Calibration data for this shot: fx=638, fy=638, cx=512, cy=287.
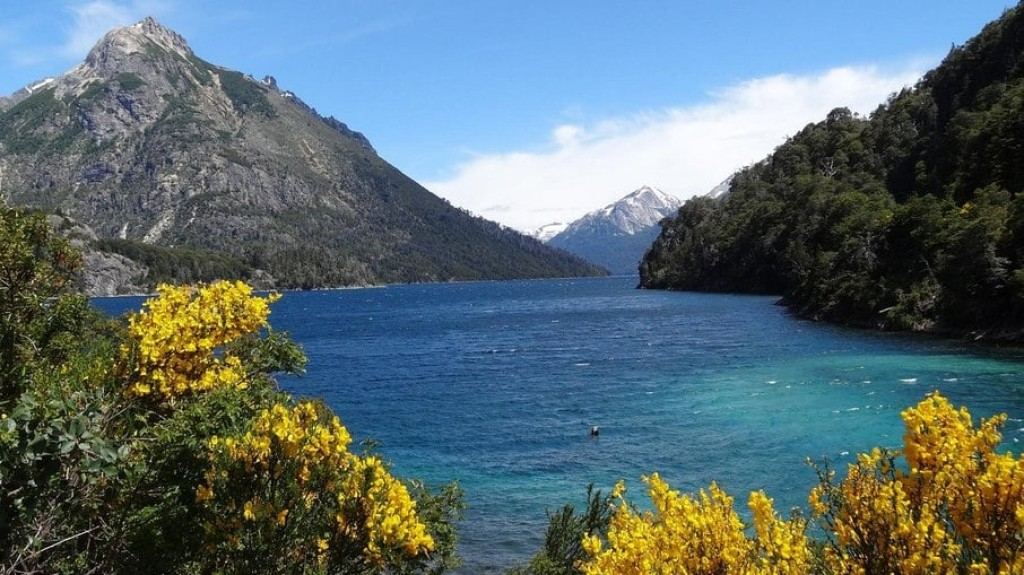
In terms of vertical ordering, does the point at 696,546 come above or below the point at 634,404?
above

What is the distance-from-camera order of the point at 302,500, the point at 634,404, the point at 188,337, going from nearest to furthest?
the point at 302,500 < the point at 188,337 < the point at 634,404

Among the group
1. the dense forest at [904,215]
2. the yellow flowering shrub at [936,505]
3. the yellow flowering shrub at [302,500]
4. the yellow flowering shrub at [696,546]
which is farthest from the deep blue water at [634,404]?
the yellow flowering shrub at [936,505]

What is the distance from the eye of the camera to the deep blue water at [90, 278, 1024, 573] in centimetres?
2566

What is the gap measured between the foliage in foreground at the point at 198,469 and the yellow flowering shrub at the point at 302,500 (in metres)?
0.01

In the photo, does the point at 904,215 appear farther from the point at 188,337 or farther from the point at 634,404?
the point at 188,337

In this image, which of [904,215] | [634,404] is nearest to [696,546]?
[634,404]

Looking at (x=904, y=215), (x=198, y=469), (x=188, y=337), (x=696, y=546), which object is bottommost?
(x=696, y=546)

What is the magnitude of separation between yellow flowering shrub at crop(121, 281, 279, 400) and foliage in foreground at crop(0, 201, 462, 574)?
0.07 ft

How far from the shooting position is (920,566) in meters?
5.25

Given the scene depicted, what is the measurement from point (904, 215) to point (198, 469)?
81.8m

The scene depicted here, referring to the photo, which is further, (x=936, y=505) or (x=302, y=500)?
(x=302, y=500)

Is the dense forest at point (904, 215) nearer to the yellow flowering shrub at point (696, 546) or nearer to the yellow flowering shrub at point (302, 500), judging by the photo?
the yellow flowering shrub at point (696, 546)

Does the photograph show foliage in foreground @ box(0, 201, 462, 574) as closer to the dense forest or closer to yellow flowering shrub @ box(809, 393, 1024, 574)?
yellow flowering shrub @ box(809, 393, 1024, 574)

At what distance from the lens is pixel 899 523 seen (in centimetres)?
547
